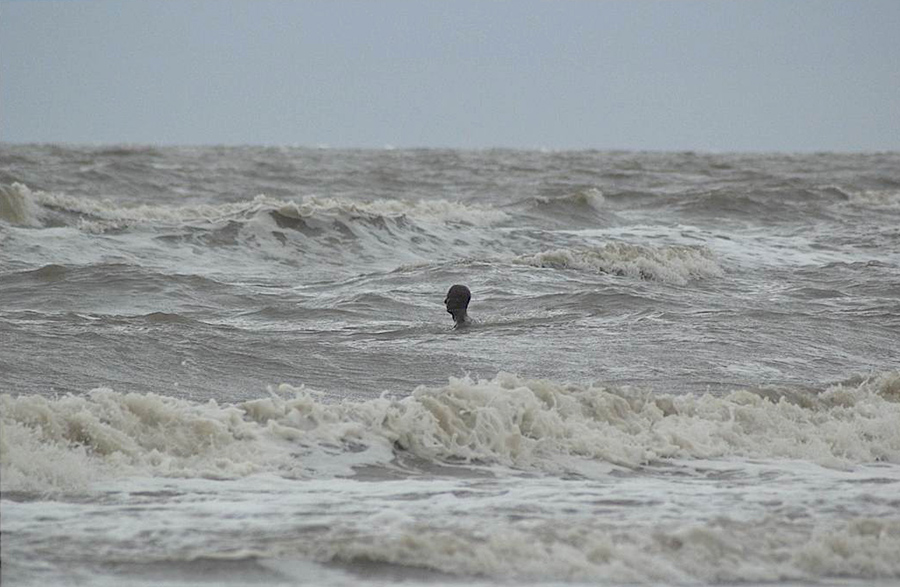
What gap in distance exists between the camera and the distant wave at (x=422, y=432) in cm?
636

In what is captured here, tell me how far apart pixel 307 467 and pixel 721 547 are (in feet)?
7.25

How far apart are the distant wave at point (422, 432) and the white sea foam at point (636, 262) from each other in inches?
284

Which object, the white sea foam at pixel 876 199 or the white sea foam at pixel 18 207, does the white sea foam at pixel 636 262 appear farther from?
the white sea foam at pixel 876 199

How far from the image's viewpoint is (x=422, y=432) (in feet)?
23.2

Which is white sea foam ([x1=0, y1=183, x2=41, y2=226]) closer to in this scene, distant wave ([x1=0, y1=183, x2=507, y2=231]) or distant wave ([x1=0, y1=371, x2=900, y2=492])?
distant wave ([x1=0, y1=183, x2=507, y2=231])

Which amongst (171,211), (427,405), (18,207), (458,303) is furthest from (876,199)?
(427,405)

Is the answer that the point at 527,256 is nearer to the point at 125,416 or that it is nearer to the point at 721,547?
the point at 125,416

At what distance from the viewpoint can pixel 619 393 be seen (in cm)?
796

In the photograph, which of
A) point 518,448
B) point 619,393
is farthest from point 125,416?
point 619,393

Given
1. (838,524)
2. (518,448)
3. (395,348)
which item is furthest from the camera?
(395,348)

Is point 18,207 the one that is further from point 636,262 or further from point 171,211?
point 636,262

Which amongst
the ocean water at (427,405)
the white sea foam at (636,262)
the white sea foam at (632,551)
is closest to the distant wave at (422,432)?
the ocean water at (427,405)

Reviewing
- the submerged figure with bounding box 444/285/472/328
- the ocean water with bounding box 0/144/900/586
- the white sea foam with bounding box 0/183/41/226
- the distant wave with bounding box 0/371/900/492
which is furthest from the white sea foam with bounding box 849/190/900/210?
the distant wave with bounding box 0/371/900/492

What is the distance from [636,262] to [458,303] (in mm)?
5214
